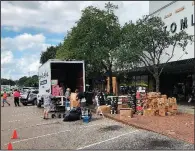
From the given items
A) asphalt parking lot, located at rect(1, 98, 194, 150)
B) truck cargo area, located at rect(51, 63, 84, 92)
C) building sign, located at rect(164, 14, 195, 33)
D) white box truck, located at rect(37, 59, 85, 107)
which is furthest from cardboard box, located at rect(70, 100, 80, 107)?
building sign, located at rect(164, 14, 195, 33)

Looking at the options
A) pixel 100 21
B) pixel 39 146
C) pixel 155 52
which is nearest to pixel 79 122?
pixel 39 146

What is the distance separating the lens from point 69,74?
24938 millimetres

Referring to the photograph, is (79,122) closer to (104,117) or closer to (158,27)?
(104,117)

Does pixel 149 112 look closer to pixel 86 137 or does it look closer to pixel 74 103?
pixel 74 103

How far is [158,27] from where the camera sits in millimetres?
22406

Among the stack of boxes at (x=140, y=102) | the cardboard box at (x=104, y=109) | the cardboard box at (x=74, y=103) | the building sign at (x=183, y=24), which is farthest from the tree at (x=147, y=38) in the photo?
the cardboard box at (x=74, y=103)

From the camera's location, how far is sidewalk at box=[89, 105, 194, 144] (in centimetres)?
1260

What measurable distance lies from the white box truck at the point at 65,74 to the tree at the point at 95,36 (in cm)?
409

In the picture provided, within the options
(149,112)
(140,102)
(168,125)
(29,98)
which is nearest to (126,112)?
(149,112)

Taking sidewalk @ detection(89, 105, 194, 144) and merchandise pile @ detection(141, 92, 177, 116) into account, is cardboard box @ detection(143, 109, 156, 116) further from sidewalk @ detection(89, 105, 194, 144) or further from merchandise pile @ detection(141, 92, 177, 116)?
sidewalk @ detection(89, 105, 194, 144)

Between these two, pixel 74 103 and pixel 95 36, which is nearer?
pixel 74 103

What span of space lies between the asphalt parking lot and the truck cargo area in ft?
23.5

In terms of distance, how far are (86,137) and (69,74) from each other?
12286 mm

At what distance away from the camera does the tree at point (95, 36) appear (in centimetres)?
2861
